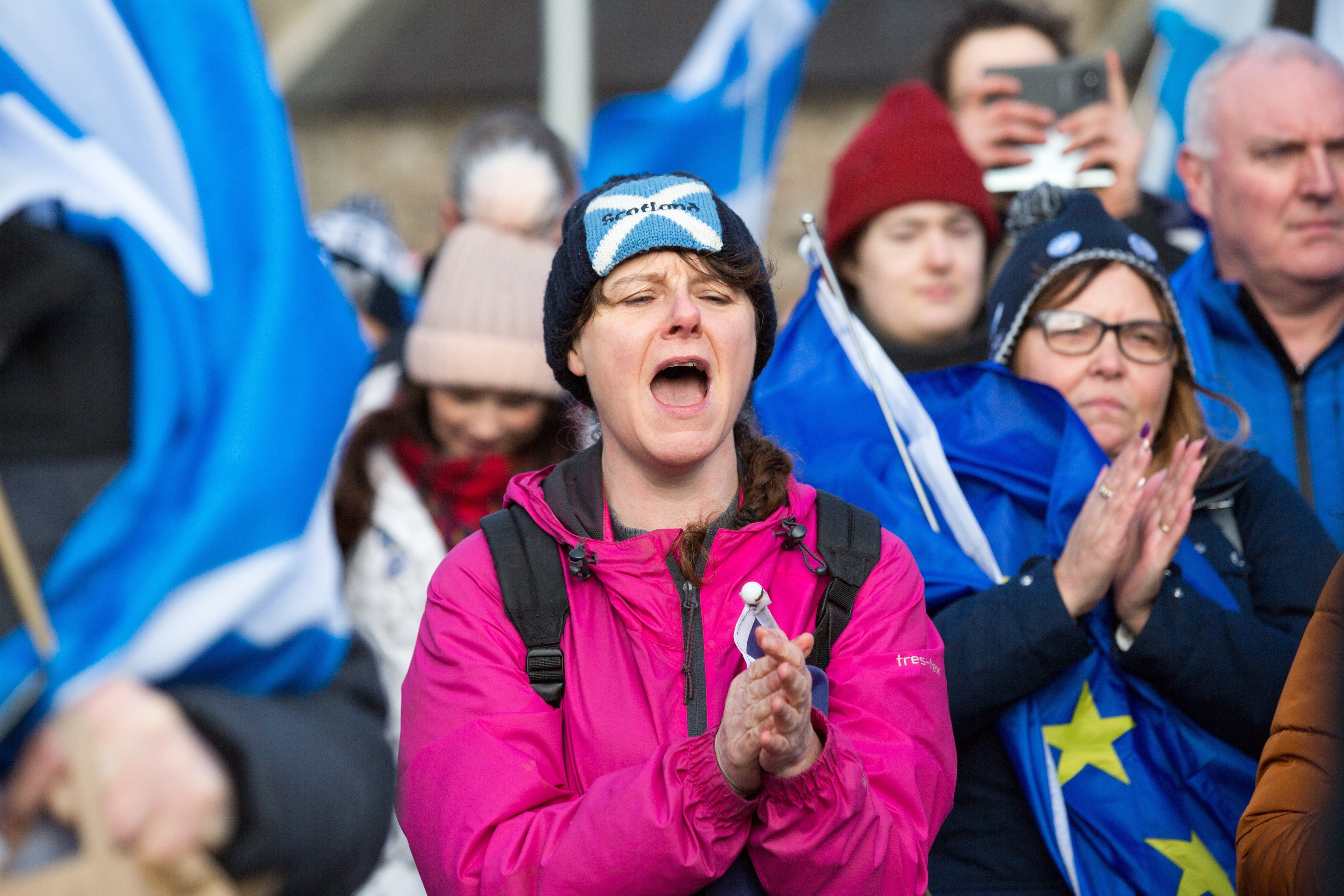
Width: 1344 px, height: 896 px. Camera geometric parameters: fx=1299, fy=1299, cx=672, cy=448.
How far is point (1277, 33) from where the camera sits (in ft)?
12.1

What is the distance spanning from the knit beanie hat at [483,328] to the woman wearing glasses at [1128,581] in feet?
4.31

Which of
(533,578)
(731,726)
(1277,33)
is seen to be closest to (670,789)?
(731,726)

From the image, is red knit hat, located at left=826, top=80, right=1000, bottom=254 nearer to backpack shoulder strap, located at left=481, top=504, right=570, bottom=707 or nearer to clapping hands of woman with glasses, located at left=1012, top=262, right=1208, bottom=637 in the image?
clapping hands of woman with glasses, located at left=1012, top=262, right=1208, bottom=637

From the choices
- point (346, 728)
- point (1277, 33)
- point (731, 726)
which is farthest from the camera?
point (1277, 33)

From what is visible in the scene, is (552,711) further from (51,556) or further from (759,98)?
(759,98)

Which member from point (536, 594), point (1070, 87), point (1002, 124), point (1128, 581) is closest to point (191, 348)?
point (536, 594)

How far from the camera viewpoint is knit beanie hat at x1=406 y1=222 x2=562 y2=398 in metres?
3.43

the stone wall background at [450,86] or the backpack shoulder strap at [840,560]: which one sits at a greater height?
the stone wall background at [450,86]

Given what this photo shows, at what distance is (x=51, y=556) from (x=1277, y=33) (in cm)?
Answer: 361

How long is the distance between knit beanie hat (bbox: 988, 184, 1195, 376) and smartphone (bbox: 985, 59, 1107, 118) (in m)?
1.11

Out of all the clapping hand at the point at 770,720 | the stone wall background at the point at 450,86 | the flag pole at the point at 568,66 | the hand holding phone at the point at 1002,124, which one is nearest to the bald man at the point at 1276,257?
the hand holding phone at the point at 1002,124

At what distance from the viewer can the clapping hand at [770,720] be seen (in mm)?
1690

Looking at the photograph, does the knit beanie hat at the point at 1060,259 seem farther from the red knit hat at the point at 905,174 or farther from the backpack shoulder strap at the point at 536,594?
the backpack shoulder strap at the point at 536,594

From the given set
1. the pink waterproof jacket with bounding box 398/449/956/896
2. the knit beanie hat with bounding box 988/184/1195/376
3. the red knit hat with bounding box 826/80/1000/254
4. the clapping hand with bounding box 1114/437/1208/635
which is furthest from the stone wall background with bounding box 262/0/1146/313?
the pink waterproof jacket with bounding box 398/449/956/896
